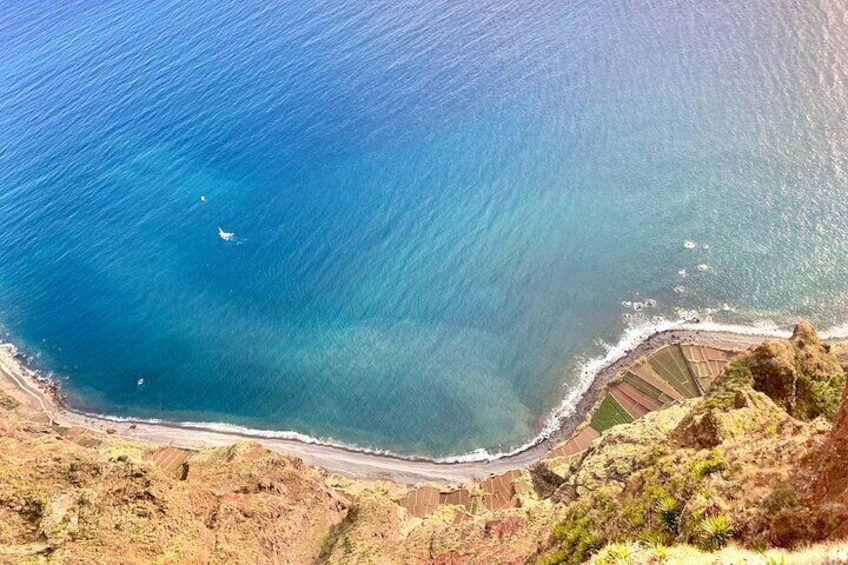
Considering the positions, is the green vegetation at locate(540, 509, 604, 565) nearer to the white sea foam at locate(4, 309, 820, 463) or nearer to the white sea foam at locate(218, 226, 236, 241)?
the white sea foam at locate(4, 309, 820, 463)

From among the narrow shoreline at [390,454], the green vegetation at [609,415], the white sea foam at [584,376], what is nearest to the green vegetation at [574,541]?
the narrow shoreline at [390,454]

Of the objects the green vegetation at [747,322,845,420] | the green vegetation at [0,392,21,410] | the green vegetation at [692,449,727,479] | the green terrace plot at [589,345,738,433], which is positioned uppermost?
the green vegetation at [0,392,21,410]

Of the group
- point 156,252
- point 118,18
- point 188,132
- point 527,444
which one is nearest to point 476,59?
point 188,132

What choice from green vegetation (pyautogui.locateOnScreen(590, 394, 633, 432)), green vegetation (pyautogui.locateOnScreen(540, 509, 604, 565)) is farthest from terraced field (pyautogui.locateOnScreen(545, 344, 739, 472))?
green vegetation (pyautogui.locateOnScreen(540, 509, 604, 565))

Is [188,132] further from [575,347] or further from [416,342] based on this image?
[575,347]

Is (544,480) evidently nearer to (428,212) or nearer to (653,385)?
(653,385)

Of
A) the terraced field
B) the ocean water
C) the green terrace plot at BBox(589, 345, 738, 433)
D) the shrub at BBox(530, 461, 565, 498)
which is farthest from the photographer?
the ocean water
